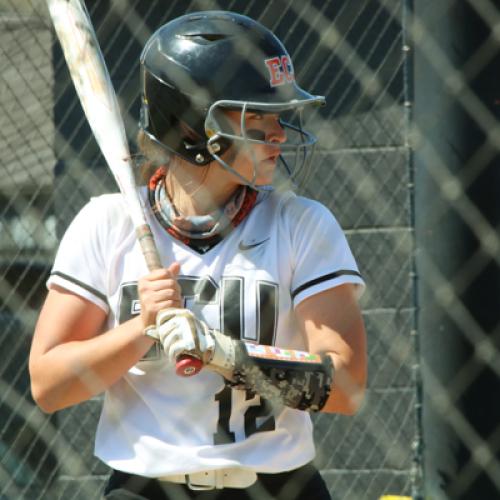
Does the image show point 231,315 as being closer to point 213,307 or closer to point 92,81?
point 213,307

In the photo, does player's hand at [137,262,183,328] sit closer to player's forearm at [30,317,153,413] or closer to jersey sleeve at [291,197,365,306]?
player's forearm at [30,317,153,413]

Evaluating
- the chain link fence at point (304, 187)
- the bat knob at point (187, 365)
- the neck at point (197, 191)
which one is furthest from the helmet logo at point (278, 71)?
the chain link fence at point (304, 187)

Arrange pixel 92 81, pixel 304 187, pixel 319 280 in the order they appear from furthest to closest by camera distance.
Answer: pixel 304 187, pixel 92 81, pixel 319 280

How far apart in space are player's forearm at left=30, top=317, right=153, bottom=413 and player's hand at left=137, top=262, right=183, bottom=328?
0.04 m

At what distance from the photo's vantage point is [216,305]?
2.19m

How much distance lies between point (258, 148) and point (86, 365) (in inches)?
22.0

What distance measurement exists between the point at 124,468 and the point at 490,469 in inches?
51.4

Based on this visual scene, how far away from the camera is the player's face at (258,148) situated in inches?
88.6

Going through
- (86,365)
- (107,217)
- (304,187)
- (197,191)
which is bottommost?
(304,187)

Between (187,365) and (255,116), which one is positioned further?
(255,116)

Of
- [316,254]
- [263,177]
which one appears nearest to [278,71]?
[263,177]

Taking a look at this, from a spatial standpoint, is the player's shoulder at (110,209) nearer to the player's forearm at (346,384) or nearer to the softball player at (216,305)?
the softball player at (216,305)

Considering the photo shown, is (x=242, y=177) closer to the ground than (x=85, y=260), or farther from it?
farther from it

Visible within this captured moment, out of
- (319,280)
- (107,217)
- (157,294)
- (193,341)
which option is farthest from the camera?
(107,217)
